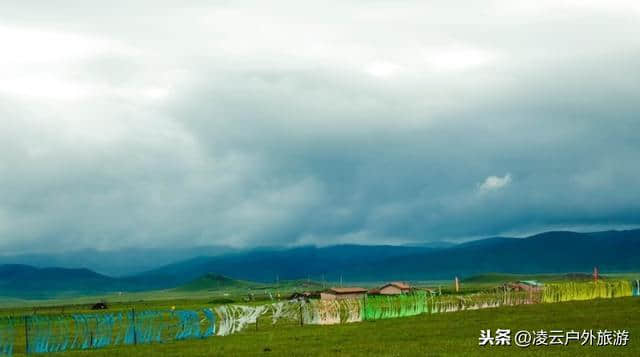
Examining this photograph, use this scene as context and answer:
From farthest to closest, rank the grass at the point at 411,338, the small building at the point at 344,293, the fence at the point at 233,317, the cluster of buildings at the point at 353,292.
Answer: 1. the small building at the point at 344,293
2. the cluster of buildings at the point at 353,292
3. the fence at the point at 233,317
4. the grass at the point at 411,338

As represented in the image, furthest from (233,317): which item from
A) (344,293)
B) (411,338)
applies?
(344,293)

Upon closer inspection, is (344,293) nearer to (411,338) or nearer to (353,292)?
(353,292)

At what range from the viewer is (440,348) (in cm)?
3062

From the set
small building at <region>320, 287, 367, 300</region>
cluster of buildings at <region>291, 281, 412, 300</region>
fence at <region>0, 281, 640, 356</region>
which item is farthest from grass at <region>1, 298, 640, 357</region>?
small building at <region>320, 287, 367, 300</region>

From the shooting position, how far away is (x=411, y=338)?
117ft

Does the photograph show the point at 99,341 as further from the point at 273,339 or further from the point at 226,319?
the point at 273,339

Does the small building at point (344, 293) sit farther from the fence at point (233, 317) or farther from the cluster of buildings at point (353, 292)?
the fence at point (233, 317)

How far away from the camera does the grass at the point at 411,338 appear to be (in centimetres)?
2930

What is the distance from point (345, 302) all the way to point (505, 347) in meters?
28.8

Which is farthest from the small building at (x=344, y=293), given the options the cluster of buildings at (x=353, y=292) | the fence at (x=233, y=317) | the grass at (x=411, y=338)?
the grass at (x=411, y=338)

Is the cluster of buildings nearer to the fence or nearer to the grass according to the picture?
the fence

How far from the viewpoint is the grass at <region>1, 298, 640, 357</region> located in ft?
96.1

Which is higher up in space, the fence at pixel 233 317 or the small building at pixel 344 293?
the small building at pixel 344 293

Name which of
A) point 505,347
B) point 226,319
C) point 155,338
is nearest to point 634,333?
point 505,347
